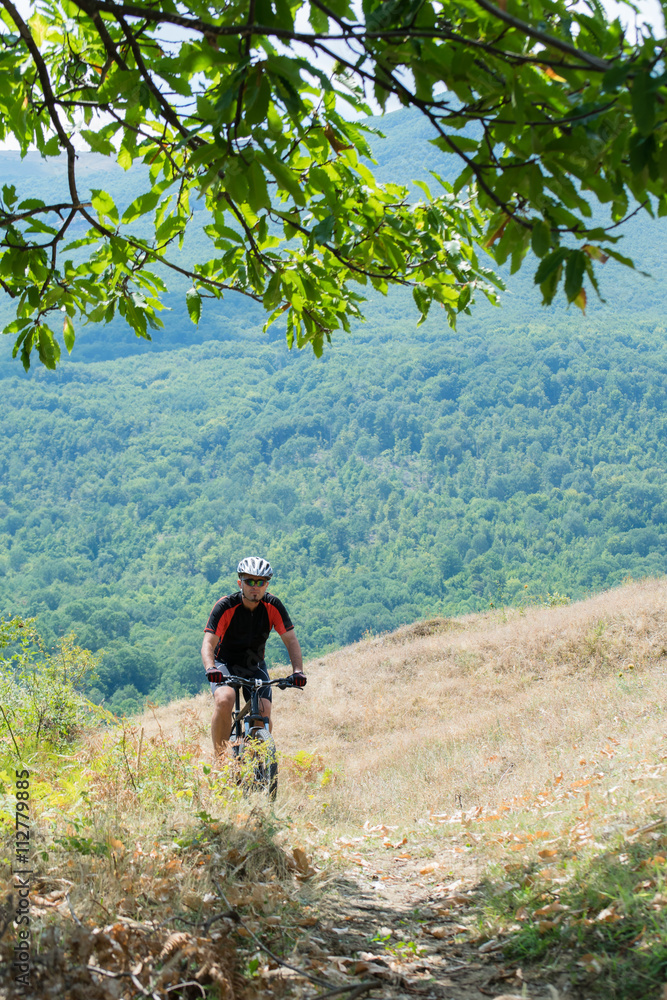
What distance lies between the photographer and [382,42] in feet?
7.15

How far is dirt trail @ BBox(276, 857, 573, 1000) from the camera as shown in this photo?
262cm

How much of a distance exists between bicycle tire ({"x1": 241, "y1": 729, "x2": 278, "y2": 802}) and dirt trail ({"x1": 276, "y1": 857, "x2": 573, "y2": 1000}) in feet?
2.54

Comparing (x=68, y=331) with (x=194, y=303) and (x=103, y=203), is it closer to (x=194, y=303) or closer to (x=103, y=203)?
(x=194, y=303)

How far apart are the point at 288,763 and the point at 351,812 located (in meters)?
1.02

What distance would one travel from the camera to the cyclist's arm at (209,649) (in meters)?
5.37

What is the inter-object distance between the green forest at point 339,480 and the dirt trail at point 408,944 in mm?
83517

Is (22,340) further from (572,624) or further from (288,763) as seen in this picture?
(572,624)

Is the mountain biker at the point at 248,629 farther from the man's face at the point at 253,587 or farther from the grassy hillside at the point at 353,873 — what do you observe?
the grassy hillside at the point at 353,873

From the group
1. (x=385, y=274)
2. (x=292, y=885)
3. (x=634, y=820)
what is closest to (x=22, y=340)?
(x=385, y=274)

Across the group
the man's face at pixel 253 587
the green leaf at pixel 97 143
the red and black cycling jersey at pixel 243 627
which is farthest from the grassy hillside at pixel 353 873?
the green leaf at pixel 97 143

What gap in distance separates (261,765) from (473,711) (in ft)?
22.3

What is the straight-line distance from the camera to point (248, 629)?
5648 mm

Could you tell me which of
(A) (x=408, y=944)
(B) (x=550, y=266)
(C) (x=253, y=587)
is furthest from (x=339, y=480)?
(B) (x=550, y=266)

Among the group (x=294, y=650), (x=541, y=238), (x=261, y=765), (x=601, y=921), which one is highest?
(x=541, y=238)
